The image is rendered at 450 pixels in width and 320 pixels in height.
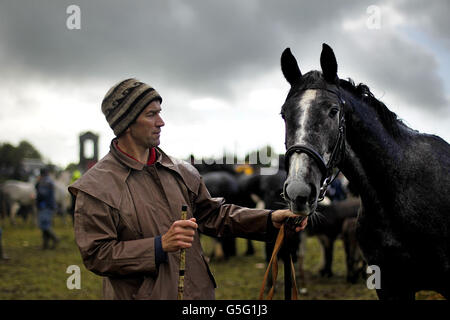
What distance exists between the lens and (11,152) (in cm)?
5347

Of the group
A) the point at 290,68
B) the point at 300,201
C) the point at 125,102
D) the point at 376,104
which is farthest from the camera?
the point at 376,104

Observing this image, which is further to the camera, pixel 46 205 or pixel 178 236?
pixel 46 205

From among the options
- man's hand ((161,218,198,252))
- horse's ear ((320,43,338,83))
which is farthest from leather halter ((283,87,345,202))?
man's hand ((161,218,198,252))

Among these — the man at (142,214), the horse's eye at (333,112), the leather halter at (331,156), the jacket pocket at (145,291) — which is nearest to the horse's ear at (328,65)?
the leather halter at (331,156)

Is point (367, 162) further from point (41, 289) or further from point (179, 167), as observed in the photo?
point (41, 289)

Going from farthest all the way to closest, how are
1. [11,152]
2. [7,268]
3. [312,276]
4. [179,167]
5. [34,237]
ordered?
[11,152] < [34,237] < [7,268] < [312,276] < [179,167]

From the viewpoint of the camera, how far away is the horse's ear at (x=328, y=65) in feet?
9.05

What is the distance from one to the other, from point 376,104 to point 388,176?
0.60 m

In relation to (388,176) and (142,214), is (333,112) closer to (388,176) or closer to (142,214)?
(388,176)

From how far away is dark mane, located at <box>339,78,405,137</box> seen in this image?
309 cm

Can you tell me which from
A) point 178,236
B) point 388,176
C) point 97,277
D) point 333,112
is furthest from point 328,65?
point 97,277

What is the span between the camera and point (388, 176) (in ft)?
9.82
